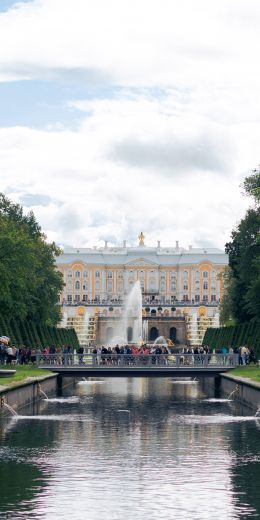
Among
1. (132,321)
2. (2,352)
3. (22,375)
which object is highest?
(132,321)

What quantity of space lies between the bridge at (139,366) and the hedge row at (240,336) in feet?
63.4

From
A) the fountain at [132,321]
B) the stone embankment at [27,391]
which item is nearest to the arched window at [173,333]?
the fountain at [132,321]

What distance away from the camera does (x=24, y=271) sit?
73.4 meters

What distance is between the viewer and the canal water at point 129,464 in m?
22.0

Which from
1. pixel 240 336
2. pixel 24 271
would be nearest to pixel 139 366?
pixel 24 271

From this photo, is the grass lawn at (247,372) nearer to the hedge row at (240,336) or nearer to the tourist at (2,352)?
the tourist at (2,352)

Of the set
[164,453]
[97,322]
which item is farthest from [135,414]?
[97,322]

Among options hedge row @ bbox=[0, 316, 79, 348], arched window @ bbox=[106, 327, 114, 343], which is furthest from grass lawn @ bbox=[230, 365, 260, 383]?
arched window @ bbox=[106, 327, 114, 343]

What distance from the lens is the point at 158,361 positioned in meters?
62.1

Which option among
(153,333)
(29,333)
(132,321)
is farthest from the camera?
(153,333)

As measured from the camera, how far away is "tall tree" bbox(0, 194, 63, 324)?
71.4m

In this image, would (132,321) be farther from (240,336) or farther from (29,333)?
(29,333)

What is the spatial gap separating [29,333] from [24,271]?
14858 millimetres

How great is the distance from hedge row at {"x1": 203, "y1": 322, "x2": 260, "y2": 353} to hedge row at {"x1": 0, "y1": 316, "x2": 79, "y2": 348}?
1615 cm
